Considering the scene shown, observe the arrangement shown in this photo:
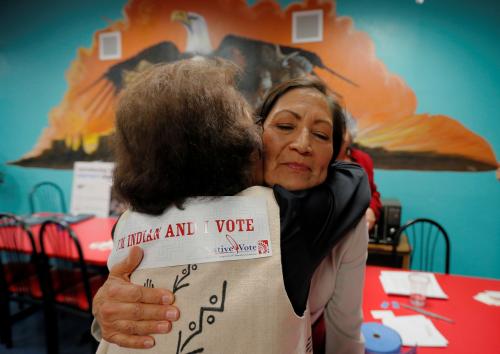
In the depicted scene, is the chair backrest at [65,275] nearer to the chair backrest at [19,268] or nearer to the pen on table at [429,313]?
the chair backrest at [19,268]

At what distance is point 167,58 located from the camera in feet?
13.3

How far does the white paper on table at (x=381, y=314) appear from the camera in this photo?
149 cm

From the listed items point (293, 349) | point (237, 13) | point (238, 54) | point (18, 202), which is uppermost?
point (237, 13)

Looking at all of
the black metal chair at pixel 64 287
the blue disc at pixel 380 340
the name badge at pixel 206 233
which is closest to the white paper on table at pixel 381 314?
the blue disc at pixel 380 340

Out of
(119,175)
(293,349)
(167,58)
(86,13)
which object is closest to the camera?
(293,349)

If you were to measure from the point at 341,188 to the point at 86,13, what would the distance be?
4.83 meters

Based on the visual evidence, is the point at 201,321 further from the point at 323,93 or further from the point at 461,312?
Answer: the point at 461,312

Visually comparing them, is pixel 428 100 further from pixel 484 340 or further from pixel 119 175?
pixel 119 175

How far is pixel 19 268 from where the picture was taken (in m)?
2.95

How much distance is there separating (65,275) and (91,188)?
1.81m

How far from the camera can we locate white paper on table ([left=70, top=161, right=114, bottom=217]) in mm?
4328

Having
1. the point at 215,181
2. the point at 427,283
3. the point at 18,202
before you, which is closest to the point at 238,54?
the point at 427,283

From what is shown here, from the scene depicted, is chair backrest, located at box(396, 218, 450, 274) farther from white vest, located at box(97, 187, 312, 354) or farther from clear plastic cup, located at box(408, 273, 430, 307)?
white vest, located at box(97, 187, 312, 354)

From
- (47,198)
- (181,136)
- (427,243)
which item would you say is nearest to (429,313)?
(181,136)
